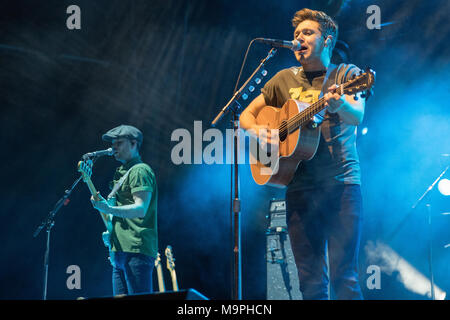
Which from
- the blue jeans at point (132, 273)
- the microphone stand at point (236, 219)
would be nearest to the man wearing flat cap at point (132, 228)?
the blue jeans at point (132, 273)

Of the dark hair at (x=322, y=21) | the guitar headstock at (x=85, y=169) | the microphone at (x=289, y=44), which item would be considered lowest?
the guitar headstock at (x=85, y=169)

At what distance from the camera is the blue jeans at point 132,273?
3.37 m

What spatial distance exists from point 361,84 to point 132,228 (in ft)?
6.64

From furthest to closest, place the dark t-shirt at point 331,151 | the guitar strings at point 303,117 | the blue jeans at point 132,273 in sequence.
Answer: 1. the blue jeans at point 132,273
2. the guitar strings at point 303,117
3. the dark t-shirt at point 331,151

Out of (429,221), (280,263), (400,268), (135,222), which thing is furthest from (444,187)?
(135,222)

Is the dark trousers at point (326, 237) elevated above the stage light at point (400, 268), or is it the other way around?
the dark trousers at point (326, 237)

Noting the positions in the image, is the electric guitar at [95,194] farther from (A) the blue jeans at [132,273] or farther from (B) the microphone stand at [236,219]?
(B) the microphone stand at [236,219]

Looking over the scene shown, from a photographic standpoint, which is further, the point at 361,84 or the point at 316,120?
the point at 316,120

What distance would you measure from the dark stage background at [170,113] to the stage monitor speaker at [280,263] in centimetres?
61

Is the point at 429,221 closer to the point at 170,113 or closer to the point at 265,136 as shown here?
the point at 265,136

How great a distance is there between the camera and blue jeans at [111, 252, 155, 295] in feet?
11.1

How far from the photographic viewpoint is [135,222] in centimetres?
355

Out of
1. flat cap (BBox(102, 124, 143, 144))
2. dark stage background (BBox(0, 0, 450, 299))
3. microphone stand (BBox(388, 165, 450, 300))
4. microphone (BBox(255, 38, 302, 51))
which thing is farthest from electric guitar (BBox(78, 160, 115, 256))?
microphone stand (BBox(388, 165, 450, 300))

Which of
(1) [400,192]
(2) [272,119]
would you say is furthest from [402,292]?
(2) [272,119]
